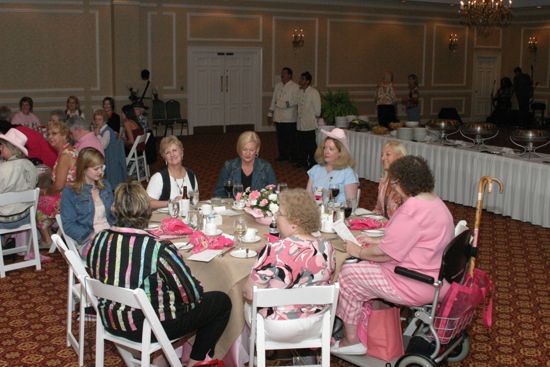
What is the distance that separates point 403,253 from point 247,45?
489 inches

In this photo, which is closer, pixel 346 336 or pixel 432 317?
pixel 432 317

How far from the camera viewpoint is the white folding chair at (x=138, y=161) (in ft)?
30.1

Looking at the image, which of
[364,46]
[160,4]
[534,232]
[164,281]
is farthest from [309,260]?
[364,46]

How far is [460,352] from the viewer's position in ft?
13.4

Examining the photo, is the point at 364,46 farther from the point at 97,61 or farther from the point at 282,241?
the point at 282,241

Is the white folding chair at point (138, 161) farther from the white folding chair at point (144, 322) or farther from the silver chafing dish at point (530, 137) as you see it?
the white folding chair at point (144, 322)

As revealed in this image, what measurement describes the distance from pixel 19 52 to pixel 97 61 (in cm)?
145

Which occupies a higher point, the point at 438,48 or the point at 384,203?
the point at 438,48

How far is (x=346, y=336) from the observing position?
395 cm

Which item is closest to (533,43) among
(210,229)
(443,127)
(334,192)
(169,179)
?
(443,127)

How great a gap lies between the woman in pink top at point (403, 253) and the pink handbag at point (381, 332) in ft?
0.19

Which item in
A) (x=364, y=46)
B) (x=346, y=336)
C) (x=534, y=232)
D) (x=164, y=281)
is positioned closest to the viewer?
(x=164, y=281)

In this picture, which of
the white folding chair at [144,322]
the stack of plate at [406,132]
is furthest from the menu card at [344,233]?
the stack of plate at [406,132]

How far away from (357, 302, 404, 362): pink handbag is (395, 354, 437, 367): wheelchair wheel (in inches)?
9.0
